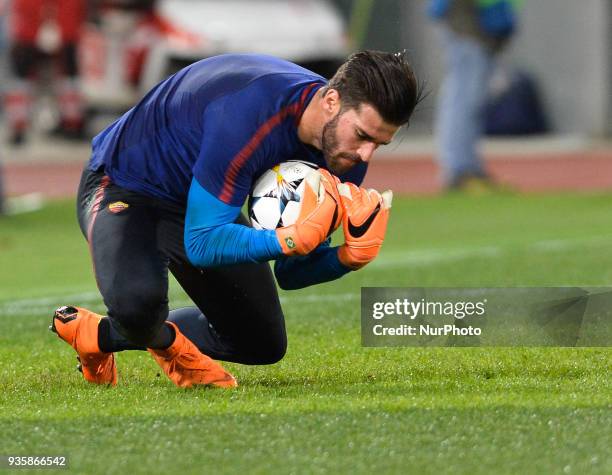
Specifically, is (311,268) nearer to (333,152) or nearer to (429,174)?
(333,152)

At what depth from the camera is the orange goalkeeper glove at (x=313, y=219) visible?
4.98m

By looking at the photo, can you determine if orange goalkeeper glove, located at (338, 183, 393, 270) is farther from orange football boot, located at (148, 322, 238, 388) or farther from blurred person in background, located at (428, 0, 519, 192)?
blurred person in background, located at (428, 0, 519, 192)

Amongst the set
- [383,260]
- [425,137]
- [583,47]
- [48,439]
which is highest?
[48,439]

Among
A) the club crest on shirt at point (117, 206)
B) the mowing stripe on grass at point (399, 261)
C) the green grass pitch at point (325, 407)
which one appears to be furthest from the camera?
the mowing stripe on grass at point (399, 261)

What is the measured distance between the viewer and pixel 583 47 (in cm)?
1934

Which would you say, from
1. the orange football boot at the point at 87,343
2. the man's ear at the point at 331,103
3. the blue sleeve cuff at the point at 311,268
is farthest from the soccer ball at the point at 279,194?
the orange football boot at the point at 87,343

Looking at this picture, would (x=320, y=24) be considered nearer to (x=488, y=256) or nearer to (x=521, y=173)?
(x=521, y=173)

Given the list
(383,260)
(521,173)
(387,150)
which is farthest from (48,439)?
(387,150)

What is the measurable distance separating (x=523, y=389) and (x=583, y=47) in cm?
1480

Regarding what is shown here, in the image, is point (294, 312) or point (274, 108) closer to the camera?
point (274, 108)

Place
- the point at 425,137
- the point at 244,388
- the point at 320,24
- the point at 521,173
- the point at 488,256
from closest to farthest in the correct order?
the point at 244,388, the point at 488,256, the point at 521,173, the point at 320,24, the point at 425,137

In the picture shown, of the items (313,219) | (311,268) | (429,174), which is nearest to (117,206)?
(311,268)

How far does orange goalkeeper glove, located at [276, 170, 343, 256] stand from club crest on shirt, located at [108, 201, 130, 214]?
0.76 meters

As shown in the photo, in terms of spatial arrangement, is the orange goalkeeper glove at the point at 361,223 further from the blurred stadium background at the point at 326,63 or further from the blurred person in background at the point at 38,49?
the blurred person in background at the point at 38,49
